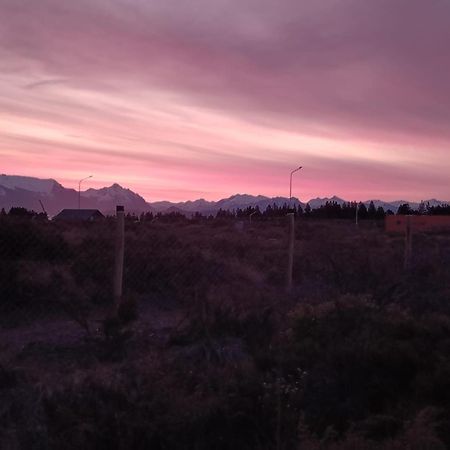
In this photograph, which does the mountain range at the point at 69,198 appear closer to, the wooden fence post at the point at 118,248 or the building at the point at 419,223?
the building at the point at 419,223

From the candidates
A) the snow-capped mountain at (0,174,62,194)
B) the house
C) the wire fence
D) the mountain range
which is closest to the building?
the wire fence

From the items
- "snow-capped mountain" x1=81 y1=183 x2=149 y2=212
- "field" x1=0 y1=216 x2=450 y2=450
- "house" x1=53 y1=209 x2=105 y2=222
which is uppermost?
"snow-capped mountain" x1=81 y1=183 x2=149 y2=212

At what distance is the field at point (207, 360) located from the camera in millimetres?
5672

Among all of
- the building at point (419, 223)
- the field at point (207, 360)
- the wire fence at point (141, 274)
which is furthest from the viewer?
the building at point (419, 223)

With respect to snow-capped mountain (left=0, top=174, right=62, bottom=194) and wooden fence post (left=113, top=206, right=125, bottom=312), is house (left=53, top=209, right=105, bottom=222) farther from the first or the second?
snow-capped mountain (left=0, top=174, right=62, bottom=194)

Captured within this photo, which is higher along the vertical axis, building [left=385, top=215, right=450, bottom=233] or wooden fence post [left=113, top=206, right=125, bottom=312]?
building [left=385, top=215, right=450, bottom=233]

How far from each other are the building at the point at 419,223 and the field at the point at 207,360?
61.4 ft

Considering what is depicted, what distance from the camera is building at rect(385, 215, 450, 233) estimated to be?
1323 inches

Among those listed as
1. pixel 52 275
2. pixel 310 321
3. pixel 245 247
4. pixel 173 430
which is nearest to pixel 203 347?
pixel 310 321

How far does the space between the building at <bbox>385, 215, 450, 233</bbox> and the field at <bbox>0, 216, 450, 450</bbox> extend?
1872 cm

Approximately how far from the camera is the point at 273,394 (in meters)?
6.23

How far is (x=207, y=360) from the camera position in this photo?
317 inches

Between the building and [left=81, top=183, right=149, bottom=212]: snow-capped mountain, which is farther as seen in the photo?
[left=81, top=183, right=149, bottom=212]: snow-capped mountain

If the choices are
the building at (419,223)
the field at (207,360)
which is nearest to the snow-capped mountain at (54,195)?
the building at (419,223)
